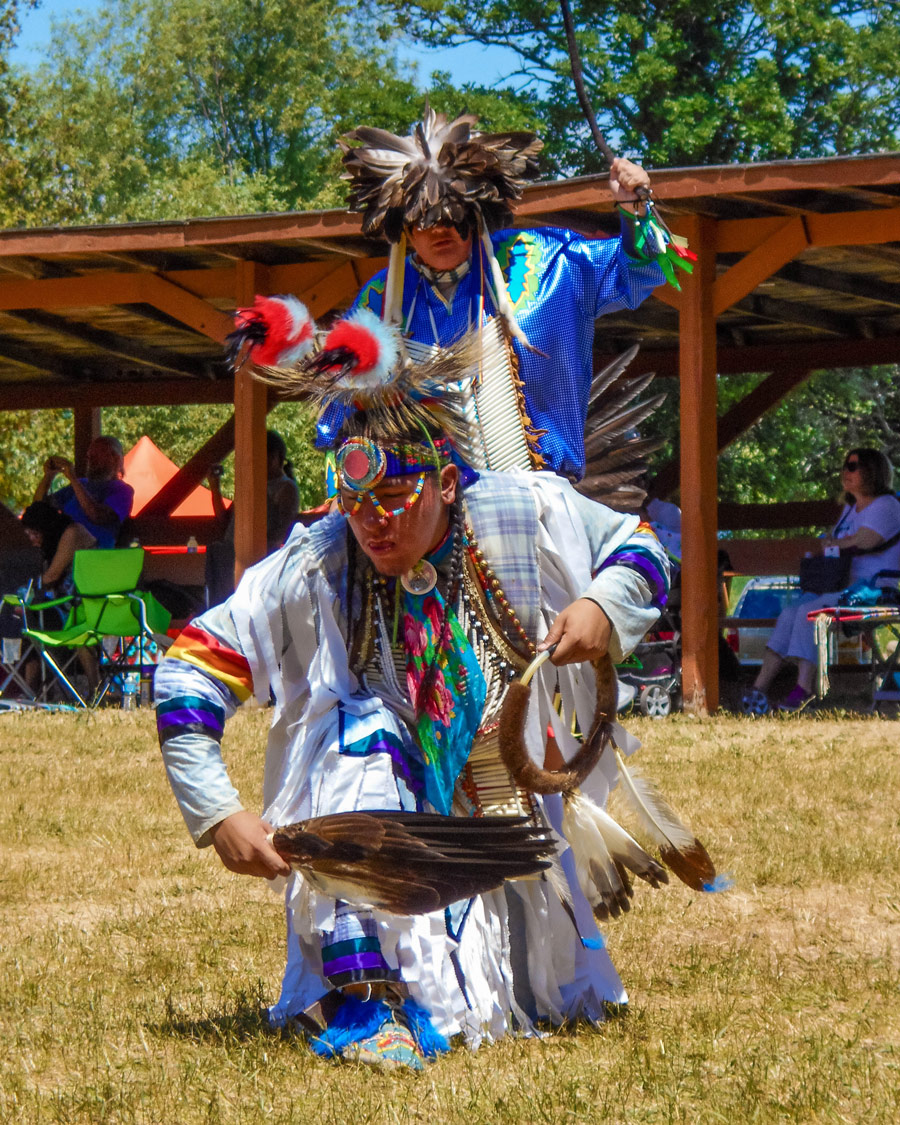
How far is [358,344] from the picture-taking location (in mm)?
3154

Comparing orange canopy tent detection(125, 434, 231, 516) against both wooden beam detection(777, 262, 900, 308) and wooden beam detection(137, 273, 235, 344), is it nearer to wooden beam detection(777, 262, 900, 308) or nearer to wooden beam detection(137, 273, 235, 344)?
wooden beam detection(137, 273, 235, 344)

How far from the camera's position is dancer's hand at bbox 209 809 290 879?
3.00 m

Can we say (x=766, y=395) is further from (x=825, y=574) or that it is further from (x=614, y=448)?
(x=614, y=448)

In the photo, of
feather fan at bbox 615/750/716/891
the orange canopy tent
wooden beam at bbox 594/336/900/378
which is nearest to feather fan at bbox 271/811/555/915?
feather fan at bbox 615/750/716/891

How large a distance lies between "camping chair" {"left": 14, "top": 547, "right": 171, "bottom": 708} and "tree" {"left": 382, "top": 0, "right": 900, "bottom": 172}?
15.7 meters

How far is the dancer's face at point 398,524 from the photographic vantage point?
3.20 m

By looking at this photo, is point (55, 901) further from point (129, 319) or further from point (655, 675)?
point (129, 319)

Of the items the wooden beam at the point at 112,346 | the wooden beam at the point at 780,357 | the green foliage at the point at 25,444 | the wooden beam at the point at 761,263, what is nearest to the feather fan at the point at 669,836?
the wooden beam at the point at 761,263

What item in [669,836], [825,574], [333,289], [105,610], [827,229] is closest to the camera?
[669,836]

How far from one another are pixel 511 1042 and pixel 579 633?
0.80 meters

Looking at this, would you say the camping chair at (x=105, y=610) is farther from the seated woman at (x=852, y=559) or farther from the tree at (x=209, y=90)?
the tree at (x=209, y=90)

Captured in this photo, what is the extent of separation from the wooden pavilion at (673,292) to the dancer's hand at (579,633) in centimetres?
438

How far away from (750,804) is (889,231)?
3.71 meters

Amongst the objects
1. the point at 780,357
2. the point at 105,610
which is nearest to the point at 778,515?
the point at 780,357
